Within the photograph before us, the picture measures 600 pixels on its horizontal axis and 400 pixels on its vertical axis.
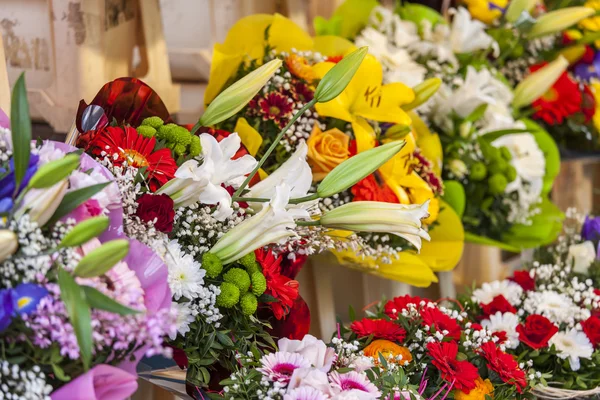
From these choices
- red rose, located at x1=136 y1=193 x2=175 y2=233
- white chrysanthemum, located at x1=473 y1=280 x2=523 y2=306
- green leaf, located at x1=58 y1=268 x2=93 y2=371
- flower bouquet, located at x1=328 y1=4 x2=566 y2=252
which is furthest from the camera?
flower bouquet, located at x1=328 y1=4 x2=566 y2=252

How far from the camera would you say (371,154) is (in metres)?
0.66

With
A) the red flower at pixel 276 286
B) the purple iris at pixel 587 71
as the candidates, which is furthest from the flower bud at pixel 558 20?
the red flower at pixel 276 286

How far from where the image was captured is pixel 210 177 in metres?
0.62

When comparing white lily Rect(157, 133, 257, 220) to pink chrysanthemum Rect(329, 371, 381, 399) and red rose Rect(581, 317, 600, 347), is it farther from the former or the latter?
red rose Rect(581, 317, 600, 347)

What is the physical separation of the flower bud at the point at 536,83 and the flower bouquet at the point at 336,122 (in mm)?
380

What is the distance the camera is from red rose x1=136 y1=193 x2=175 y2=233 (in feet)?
1.97

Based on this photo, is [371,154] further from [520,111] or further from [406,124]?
[520,111]

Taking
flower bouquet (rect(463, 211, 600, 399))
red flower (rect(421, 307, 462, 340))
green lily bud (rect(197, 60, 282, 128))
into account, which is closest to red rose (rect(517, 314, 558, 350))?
flower bouquet (rect(463, 211, 600, 399))

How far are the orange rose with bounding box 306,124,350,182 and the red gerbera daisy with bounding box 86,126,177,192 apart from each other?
262 mm

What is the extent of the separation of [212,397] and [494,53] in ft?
2.94

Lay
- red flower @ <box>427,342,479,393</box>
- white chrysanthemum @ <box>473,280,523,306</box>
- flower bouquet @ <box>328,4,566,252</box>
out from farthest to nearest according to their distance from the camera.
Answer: flower bouquet @ <box>328,4,566,252</box>
white chrysanthemum @ <box>473,280,523,306</box>
red flower @ <box>427,342,479,393</box>

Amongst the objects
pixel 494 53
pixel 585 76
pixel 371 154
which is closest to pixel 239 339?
pixel 371 154

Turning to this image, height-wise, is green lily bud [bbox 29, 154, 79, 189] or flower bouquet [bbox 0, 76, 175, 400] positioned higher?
green lily bud [bbox 29, 154, 79, 189]

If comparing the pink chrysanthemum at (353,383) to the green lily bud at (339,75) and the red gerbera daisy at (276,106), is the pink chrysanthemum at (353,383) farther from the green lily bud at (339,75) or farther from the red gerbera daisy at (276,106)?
the red gerbera daisy at (276,106)
